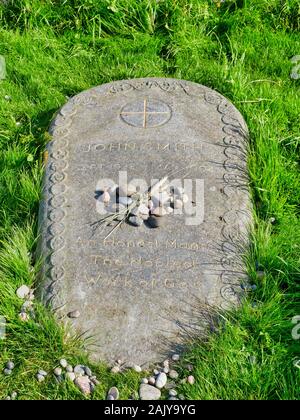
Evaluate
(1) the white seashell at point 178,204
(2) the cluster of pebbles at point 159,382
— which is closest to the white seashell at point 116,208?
(1) the white seashell at point 178,204

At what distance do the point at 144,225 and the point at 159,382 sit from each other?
3.05 ft

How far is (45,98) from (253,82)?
5.10 feet

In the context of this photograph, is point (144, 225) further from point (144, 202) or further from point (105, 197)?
point (105, 197)

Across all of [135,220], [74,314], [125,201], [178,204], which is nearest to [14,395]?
[74,314]

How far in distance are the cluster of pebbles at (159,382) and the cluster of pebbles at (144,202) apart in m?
0.84

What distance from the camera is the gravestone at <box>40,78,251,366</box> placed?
10.1 ft

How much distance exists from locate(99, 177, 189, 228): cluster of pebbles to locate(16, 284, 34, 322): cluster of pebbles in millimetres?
631

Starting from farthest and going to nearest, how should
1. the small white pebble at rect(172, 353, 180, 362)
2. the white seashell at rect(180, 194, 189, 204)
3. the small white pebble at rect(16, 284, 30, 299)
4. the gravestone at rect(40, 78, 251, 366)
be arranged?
the white seashell at rect(180, 194, 189, 204) → the small white pebble at rect(16, 284, 30, 299) → the gravestone at rect(40, 78, 251, 366) → the small white pebble at rect(172, 353, 180, 362)

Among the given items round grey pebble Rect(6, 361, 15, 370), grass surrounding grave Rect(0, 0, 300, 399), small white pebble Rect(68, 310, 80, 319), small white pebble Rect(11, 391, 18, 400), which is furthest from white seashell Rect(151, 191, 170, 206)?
small white pebble Rect(11, 391, 18, 400)

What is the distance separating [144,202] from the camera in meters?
3.51

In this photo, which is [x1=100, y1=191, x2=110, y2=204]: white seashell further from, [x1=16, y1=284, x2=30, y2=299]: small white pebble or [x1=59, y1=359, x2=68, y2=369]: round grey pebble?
[x1=59, y1=359, x2=68, y2=369]: round grey pebble

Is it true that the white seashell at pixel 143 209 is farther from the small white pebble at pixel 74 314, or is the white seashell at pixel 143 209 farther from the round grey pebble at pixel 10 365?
the round grey pebble at pixel 10 365

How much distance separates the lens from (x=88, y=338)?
3.00 metres

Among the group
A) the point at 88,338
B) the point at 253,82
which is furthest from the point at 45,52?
the point at 88,338
